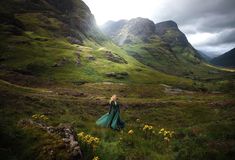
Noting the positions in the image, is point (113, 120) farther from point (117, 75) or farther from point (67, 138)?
point (117, 75)

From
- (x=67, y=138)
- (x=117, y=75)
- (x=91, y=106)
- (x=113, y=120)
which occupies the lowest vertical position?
(x=117, y=75)

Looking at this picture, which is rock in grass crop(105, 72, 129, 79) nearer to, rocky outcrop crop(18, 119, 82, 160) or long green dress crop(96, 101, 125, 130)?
long green dress crop(96, 101, 125, 130)

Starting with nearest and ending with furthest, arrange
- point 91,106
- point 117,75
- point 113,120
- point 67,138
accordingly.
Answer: point 67,138, point 113,120, point 91,106, point 117,75

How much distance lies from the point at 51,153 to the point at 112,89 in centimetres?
8629

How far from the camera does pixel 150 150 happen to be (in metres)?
13.1

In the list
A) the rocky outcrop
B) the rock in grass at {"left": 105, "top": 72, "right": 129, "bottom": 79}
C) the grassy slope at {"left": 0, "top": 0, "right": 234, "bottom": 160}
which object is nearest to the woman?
the grassy slope at {"left": 0, "top": 0, "right": 234, "bottom": 160}

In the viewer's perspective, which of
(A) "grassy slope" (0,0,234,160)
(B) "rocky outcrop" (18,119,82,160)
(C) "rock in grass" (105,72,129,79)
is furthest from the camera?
(C) "rock in grass" (105,72,129,79)

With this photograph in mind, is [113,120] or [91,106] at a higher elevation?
[113,120]

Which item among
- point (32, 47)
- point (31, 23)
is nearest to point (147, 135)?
point (32, 47)

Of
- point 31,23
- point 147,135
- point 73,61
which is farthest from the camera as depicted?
point 31,23

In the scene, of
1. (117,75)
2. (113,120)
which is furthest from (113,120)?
(117,75)

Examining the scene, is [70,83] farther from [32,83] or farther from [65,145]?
[65,145]

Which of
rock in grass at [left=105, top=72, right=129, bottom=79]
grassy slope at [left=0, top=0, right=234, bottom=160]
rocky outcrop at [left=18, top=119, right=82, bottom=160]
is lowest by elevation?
rock in grass at [left=105, top=72, right=129, bottom=79]

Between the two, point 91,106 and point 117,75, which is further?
point 117,75
